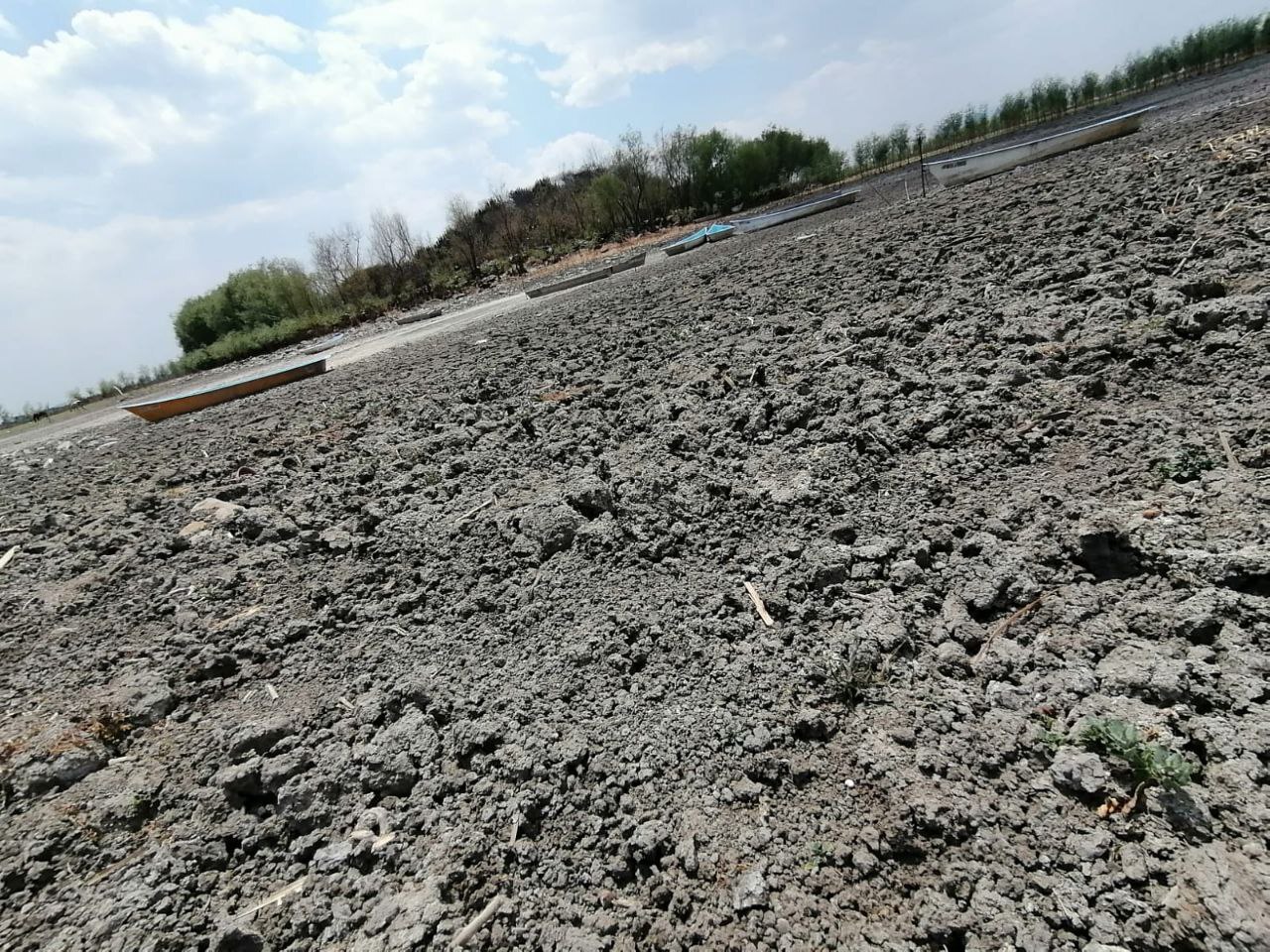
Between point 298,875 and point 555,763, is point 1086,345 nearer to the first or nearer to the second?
point 555,763

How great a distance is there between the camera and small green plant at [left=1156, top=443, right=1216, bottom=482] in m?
2.76

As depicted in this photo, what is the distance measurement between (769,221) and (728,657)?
640 inches

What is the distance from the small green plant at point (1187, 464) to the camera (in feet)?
9.07

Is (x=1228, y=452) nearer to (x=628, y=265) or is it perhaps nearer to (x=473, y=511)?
(x=473, y=511)

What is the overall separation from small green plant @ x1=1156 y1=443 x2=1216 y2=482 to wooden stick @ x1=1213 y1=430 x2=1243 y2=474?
0.06 meters

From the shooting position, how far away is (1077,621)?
2.33 meters

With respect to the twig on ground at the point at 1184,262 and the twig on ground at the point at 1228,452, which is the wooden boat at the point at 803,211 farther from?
the twig on ground at the point at 1228,452

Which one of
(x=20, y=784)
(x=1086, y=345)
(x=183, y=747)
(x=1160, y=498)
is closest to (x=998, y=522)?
(x=1160, y=498)

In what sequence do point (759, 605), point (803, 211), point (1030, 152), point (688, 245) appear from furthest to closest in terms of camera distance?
point (688, 245)
point (803, 211)
point (1030, 152)
point (759, 605)

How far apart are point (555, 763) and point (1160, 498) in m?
2.78

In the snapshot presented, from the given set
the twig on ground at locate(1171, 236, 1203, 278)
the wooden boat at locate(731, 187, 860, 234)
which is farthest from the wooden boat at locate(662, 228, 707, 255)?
the twig on ground at locate(1171, 236, 1203, 278)

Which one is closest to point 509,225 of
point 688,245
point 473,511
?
→ point 688,245

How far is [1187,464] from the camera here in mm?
2807

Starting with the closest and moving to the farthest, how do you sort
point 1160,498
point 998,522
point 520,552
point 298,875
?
point 298,875
point 1160,498
point 998,522
point 520,552
